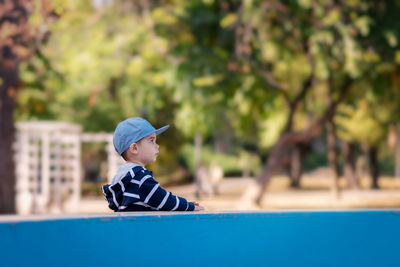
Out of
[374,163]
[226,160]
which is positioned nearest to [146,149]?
[374,163]

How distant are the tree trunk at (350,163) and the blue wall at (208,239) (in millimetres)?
27801

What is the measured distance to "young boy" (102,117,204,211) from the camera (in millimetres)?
2680

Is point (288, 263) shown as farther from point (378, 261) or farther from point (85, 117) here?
point (85, 117)

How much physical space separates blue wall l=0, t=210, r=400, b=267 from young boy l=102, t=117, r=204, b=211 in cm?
40

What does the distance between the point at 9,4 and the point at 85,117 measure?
1345 centimetres

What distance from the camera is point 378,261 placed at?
2484mm

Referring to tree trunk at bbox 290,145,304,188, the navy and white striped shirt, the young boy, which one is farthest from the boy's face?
tree trunk at bbox 290,145,304,188

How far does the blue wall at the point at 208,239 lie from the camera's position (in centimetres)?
210

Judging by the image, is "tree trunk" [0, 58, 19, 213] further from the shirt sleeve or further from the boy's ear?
the shirt sleeve

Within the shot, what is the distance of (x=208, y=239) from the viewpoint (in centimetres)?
233

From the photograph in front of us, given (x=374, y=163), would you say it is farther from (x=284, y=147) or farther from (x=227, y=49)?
(x=227, y=49)

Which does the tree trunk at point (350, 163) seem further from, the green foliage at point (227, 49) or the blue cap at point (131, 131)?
the blue cap at point (131, 131)

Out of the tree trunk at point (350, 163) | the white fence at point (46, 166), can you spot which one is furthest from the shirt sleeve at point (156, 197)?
the tree trunk at point (350, 163)

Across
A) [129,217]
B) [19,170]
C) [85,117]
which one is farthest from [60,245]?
[85,117]
